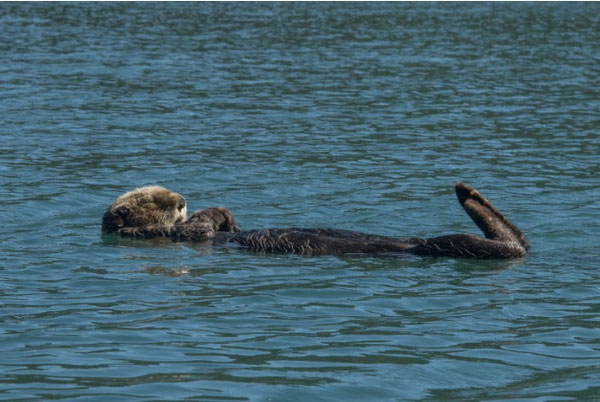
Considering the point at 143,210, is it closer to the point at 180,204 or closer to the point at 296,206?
the point at 180,204

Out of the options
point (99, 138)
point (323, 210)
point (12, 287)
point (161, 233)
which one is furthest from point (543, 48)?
point (12, 287)

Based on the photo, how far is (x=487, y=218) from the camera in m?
7.43

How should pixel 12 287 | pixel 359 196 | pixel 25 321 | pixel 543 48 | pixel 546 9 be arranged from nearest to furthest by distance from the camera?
pixel 25 321 → pixel 12 287 → pixel 359 196 → pixel 543 48 → pixel 546 9

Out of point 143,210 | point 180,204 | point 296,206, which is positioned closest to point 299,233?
→ point 180,204

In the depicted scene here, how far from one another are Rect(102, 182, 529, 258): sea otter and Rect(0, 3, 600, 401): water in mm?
115

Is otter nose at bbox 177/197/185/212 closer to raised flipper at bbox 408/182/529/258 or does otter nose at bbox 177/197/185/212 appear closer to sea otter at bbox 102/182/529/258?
sea otter at bbox 102/182/529/258

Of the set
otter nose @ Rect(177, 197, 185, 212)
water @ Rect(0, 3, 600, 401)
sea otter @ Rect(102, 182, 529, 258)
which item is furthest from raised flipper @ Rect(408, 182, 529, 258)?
otter nose @ Rect(177, 197, 185, 212)

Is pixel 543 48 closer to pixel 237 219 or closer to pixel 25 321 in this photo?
pixel 237 219

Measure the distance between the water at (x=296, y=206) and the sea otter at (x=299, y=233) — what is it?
0.12 m

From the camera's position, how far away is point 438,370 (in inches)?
208

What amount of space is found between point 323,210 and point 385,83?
28.4 ft

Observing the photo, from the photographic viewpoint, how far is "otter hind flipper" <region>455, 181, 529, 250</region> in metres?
7.43

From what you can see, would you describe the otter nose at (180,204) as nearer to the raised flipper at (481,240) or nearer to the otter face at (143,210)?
the otter face at (143,210)

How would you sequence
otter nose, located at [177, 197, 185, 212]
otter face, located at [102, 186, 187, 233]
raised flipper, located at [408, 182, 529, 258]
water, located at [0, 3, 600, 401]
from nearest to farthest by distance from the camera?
water, located at [0, 3, 600, 401] → raised flipper, located at [408, 182, 529, 258] → otter face, located at [102, 186, 187, 233] → otter nose, located at [177, 197, 185, 212]
